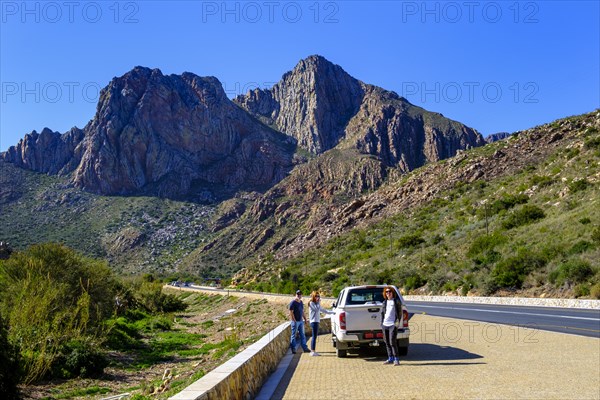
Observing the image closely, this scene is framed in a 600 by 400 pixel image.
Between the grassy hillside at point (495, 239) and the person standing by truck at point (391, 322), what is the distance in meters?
19.1

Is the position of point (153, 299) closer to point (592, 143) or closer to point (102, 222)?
point (592, 143)

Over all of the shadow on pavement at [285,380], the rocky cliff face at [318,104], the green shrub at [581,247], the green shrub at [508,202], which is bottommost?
the shadow on pavement at [285,380]

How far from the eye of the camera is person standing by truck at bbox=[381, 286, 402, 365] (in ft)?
38.9

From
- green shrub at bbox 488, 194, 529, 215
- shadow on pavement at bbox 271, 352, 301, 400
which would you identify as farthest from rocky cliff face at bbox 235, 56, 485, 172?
shadow on pavement at bbox 271, 352, 301, 400

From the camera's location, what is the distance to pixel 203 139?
163000 millimetres

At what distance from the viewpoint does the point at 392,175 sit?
115 meters

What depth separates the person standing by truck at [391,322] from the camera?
11867mm

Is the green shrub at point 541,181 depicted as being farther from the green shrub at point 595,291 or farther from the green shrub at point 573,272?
the green shrub at point 595,291

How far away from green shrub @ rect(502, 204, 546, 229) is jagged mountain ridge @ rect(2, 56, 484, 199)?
3264 inches

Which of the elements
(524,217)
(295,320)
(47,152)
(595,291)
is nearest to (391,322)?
(295,320)

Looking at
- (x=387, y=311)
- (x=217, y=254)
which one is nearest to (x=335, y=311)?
(x=387, y=311)

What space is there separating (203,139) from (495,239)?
5136 inches

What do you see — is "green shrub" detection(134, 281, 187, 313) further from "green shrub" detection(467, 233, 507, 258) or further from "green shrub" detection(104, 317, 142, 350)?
"green shrub" detection(467, 233, 507, 258)

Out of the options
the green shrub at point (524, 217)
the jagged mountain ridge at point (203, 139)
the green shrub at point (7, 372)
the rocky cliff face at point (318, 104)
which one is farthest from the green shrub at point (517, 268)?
the rocky cliff face at point (318, 104)
